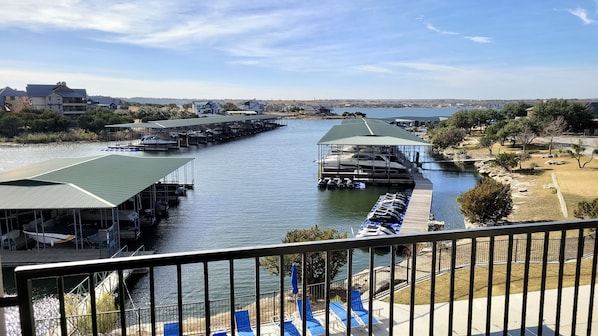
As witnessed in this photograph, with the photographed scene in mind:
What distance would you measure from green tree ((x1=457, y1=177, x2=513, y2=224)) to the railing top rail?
1574 centimetres

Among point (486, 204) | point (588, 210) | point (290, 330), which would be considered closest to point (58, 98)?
point (486, 204)

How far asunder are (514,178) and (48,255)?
2595 cm

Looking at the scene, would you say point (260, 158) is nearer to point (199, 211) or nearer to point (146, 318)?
point (199, 211)

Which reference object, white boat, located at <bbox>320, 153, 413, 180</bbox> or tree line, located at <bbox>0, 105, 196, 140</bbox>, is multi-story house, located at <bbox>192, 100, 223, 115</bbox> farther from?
white boat, located at <bbox>320, 153, 413, 180</bbox>

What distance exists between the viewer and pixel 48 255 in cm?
1401

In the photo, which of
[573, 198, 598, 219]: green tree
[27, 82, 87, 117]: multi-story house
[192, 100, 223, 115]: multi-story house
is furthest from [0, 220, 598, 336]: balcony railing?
[192, 100, 223, 115]: multi-story house

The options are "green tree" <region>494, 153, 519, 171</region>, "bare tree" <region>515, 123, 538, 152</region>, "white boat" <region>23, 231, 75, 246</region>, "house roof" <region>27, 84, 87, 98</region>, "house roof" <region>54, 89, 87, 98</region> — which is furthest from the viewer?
"house roof" <region>27, 84, 87, 98</region>

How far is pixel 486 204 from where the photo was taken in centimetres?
1686

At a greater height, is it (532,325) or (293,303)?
(532,325)

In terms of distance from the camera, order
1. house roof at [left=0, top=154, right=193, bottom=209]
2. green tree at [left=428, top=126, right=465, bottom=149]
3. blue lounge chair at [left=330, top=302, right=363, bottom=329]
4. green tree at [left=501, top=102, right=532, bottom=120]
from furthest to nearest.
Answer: green tree at [left=501, top=102, right=532, bottom=120] → green tree at [left=428, top=126, right=465, bottom=149] → house roof at [left=0, top=154, right=193, bottom=209] → blue lounge chair at [left=330, top=302, right=363, bottom=329]

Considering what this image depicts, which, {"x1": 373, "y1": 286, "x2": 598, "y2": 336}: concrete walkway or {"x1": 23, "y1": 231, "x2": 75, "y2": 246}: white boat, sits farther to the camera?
{"x1": 23, "y1": 231, "x2": 75, "y2": 246}: white boat

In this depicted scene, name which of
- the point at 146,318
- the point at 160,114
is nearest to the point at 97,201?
the point at 146,318

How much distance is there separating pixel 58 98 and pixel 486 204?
63604mm

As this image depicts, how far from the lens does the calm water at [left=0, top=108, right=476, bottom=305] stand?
12.6m
